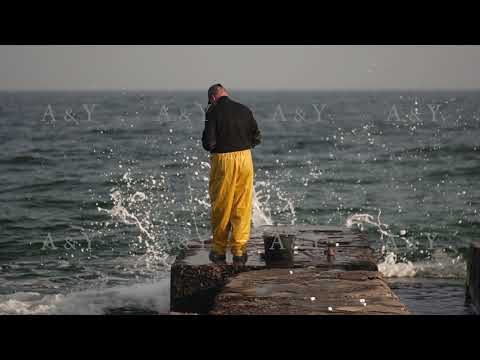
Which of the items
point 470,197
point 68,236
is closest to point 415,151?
point 470,197

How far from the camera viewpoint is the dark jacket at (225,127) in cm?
925

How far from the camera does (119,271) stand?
17094 mm

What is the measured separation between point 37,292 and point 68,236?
20.7 feet

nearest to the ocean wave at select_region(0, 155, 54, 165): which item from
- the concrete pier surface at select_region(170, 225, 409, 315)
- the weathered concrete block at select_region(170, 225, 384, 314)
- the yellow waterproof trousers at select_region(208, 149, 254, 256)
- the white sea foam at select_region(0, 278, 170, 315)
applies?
the white sea foam at select_region(0, 278, 170, 315)

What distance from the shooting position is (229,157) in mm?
9305

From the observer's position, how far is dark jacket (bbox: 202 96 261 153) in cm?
925

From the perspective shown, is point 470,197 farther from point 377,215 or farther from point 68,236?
point 68,236

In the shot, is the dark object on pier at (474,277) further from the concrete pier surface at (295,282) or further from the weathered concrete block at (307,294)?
the weathered concrete block at (307,294)

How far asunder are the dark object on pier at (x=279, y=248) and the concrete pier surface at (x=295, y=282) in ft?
0.21

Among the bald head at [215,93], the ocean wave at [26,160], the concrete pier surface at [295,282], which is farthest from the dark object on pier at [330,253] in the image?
the ocean wave at [26,160]

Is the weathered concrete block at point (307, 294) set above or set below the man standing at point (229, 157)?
below

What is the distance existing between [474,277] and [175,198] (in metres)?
16.0

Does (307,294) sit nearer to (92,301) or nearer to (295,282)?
(295,282)
